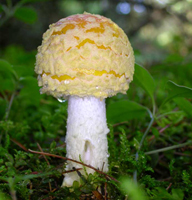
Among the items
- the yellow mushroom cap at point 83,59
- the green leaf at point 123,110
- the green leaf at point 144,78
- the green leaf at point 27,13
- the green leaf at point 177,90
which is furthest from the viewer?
the green leaf at point 27,13

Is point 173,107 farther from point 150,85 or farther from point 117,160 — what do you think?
point 117,160

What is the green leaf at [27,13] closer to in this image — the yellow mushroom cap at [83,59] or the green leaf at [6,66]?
the green leaf at [6,66]

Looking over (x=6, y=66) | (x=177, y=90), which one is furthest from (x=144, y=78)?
(x=6, y=66)

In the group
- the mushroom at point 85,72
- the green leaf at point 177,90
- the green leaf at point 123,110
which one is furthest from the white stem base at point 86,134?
the green leaf at point 177,90

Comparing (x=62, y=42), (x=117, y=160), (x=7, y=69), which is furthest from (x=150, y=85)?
(x=7, y=69)

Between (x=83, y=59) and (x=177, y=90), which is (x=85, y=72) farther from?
(x=177, y=90)

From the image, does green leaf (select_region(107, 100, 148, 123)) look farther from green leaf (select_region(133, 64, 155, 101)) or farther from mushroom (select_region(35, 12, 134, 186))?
mushroom (select_region(35, 12, 134, 186))

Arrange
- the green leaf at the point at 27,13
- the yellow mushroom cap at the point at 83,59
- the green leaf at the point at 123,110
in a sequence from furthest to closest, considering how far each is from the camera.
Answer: the green leaf at the point at 27,13 < the green leaf at the point at 123,110 < the yellow mushroom cap at the point at 83,59
